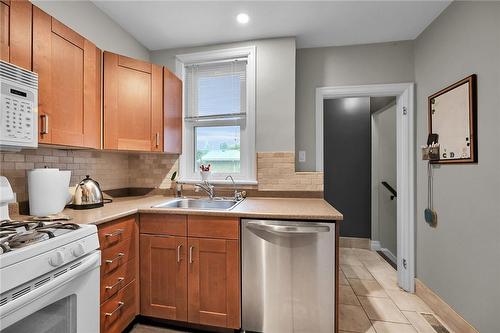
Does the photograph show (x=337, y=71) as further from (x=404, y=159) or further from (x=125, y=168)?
(x=125, y=168)

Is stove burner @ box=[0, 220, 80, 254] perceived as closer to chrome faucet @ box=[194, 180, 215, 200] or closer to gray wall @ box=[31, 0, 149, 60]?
chrome faucet @ box=[194, 180, 215, 200]

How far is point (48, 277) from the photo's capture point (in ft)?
3.13

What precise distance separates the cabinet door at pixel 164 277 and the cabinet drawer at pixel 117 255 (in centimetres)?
9

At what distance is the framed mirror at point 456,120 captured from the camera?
153 cm

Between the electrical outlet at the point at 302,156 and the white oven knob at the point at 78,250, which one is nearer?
the white oven knob at the point at 78,250

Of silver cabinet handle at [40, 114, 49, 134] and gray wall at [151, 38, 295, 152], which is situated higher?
gray wall at [151, 38, 295, 152]

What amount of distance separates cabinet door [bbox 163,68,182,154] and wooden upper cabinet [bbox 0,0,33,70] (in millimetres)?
1002

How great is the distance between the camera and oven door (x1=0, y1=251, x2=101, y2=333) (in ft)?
2.76

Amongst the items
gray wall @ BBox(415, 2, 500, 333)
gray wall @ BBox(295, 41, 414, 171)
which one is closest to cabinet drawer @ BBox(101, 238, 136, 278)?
gray wall @ BBox(295, 41, 414, 171)

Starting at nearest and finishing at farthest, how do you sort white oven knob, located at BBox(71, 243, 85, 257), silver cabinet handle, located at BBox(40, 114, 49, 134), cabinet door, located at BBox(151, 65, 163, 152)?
white oven knob, located at BBox(71, 243, 85, 257), silver cabinet handle, located at BBox(40, 114, 49, 134), cabinet door, located at BBox(151, 65, 163, 152)

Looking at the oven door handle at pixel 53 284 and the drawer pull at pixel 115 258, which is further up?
the oven door handle at pixel 53 284

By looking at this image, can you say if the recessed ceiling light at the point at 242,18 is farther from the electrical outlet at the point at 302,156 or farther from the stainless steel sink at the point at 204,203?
the stainless steel sink at the point at 204,203

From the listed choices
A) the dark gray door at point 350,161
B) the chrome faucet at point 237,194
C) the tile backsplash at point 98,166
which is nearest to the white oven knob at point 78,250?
the tile backsplash at point 98,166

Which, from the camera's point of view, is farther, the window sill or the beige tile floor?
the window sill
